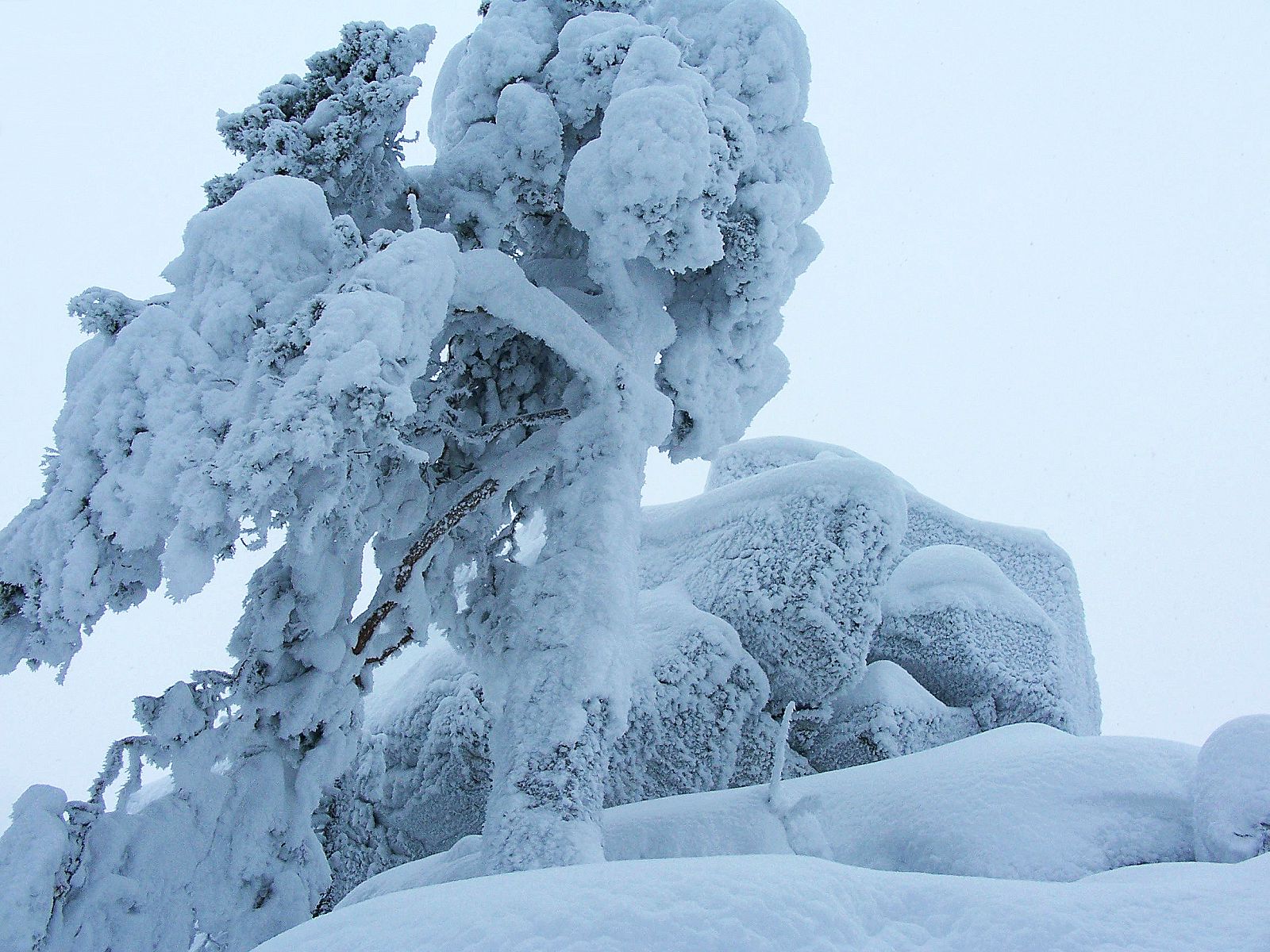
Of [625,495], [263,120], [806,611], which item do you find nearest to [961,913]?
[625,495]

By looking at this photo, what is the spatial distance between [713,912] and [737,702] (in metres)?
4.24

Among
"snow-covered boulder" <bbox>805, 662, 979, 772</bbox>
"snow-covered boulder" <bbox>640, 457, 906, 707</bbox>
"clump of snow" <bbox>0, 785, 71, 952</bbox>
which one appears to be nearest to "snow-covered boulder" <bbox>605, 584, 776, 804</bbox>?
"snow-covered boulder" <bbox>640, 457, 906, 707</bbox>

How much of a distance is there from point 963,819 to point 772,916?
245cm

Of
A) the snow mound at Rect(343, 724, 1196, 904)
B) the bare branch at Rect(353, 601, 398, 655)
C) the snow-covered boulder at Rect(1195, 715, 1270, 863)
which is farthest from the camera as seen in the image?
the bare branch at Rect(353, 601, 398, 655)

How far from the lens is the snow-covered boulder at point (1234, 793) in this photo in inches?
131

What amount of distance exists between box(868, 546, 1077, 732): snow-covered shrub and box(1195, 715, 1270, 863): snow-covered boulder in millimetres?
3436

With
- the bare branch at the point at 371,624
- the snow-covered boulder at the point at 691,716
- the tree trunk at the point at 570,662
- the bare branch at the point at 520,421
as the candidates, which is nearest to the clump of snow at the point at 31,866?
the bare branch at the point at 371,624

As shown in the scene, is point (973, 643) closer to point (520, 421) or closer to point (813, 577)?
point (813, 577)

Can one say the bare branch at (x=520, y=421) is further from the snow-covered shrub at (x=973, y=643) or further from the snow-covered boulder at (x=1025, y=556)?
the snow-covered boulder at (x=1025, y=556)

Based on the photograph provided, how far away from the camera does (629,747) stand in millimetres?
5523

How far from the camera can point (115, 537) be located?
2.78 m

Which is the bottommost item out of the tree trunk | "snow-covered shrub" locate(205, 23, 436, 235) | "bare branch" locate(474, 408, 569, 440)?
the tree trunk

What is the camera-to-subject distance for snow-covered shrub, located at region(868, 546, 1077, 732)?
23.3ft

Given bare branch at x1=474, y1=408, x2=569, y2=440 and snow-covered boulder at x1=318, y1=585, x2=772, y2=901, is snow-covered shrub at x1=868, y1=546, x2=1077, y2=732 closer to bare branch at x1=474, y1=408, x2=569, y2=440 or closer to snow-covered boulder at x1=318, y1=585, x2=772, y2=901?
snow-covered boulder at x1=318, y1=585, x2=772, y2=901
